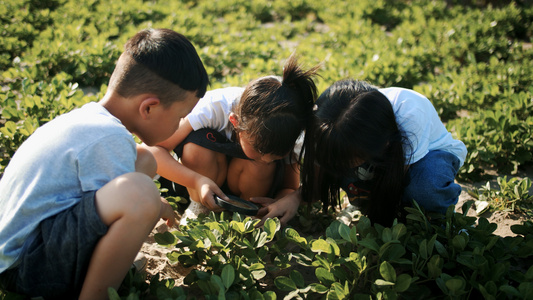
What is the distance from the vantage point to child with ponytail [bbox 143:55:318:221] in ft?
7.71

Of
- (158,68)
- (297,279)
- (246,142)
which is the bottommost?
(297,279)

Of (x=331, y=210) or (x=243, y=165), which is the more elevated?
(x=243, y=165)

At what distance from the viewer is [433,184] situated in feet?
7.97

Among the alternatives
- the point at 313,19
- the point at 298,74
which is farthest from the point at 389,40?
the point at 298,74

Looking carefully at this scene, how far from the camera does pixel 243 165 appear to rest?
2779mm

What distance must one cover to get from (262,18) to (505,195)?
5962 mm

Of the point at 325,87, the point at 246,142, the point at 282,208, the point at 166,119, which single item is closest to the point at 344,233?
the point at 282,208

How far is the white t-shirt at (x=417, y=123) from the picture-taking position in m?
2.39

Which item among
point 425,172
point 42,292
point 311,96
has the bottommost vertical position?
point 42,292

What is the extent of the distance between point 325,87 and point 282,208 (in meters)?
1.83

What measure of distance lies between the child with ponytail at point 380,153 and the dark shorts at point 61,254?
3.74 ft

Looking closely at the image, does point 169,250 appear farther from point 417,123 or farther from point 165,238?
point 417,123

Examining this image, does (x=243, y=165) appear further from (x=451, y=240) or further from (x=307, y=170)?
(x=451, y=240)

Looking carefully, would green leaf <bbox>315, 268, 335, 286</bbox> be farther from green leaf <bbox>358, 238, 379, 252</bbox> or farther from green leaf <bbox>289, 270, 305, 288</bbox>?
Answer: green leaf <bbox>358, 238, 379, 252</bbox>
